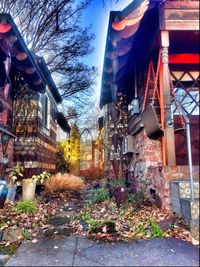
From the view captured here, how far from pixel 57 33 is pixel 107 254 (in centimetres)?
1086

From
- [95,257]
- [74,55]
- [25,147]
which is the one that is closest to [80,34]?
[74,55]

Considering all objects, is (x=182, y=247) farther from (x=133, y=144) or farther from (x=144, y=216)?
(x=133, y=144)

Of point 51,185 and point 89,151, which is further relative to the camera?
point 89,151

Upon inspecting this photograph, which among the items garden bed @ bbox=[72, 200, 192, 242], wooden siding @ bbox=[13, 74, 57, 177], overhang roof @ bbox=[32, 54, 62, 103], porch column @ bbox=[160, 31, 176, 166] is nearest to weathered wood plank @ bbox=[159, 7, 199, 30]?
porch column @ bbox=[160, 31, 176, 166]

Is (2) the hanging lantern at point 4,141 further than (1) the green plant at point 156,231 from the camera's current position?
Yes

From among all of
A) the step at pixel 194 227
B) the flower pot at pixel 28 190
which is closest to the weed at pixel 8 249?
the step at pixel 194 227

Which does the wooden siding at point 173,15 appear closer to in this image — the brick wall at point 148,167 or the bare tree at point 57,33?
the brick wall at point 148,167

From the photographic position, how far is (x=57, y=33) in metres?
12.0

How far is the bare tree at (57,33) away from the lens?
10.9 metres

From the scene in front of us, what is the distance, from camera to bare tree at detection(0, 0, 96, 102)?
10938mm

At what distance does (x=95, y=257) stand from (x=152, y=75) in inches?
160

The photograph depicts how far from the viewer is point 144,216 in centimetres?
418

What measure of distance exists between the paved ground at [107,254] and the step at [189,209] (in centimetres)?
30

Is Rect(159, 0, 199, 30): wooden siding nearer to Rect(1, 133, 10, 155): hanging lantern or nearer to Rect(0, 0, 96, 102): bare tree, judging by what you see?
Rect(1, 133, 10, 155): hanging lantern
